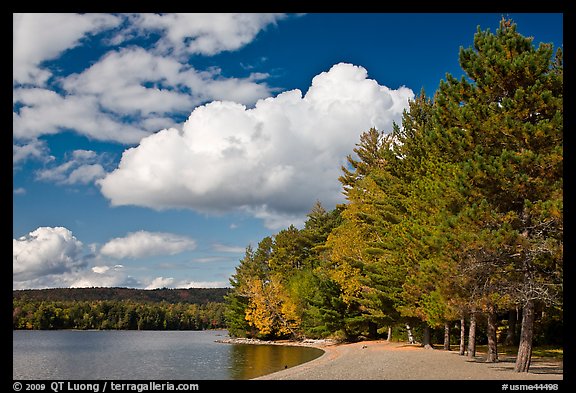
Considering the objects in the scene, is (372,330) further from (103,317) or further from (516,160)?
(103,317)

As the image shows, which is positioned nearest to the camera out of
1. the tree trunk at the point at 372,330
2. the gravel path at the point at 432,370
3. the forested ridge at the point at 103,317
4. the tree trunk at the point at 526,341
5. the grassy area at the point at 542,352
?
the gravel path at the point at 432,370

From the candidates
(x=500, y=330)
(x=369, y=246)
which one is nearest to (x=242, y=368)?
(x=369, y=246)

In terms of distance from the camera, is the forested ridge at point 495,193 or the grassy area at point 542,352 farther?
the grassy area at point 542,352

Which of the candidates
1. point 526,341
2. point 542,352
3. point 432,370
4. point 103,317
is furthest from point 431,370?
point 103,317

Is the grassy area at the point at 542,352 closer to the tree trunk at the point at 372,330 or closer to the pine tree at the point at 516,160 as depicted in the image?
the pine tree at the point at 516,160

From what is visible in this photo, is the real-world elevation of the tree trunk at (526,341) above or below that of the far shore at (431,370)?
above

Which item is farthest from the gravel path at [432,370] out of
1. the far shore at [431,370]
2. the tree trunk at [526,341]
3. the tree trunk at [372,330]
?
the tree trunk at [372,330]

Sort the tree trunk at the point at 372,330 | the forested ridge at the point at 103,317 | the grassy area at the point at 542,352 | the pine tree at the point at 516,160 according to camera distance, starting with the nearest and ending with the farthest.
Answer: the pine tree at the point at 516,160 < the grassy area at the point at 542,352 < the tree trunk at the point at 372,330 < the forested ridge at the point at 103,317

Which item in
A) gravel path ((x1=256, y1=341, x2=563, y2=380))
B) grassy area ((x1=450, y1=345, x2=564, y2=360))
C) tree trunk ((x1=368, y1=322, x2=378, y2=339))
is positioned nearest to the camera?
gravel path ((x1=256, y1=341, x2=563, y2=380))

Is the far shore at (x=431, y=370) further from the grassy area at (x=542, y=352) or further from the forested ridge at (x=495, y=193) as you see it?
the grassy area at (x=542, y=352)

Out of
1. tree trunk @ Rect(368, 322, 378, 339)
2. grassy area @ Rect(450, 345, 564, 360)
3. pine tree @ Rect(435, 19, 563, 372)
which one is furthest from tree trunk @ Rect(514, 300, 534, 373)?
tree trunk @ Rect(368, 322, 378, 339)

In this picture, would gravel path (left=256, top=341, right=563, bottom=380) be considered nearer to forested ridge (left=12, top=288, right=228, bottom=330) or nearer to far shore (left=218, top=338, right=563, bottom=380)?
far shore (left=218, top=338, right=563, bottom=380)
